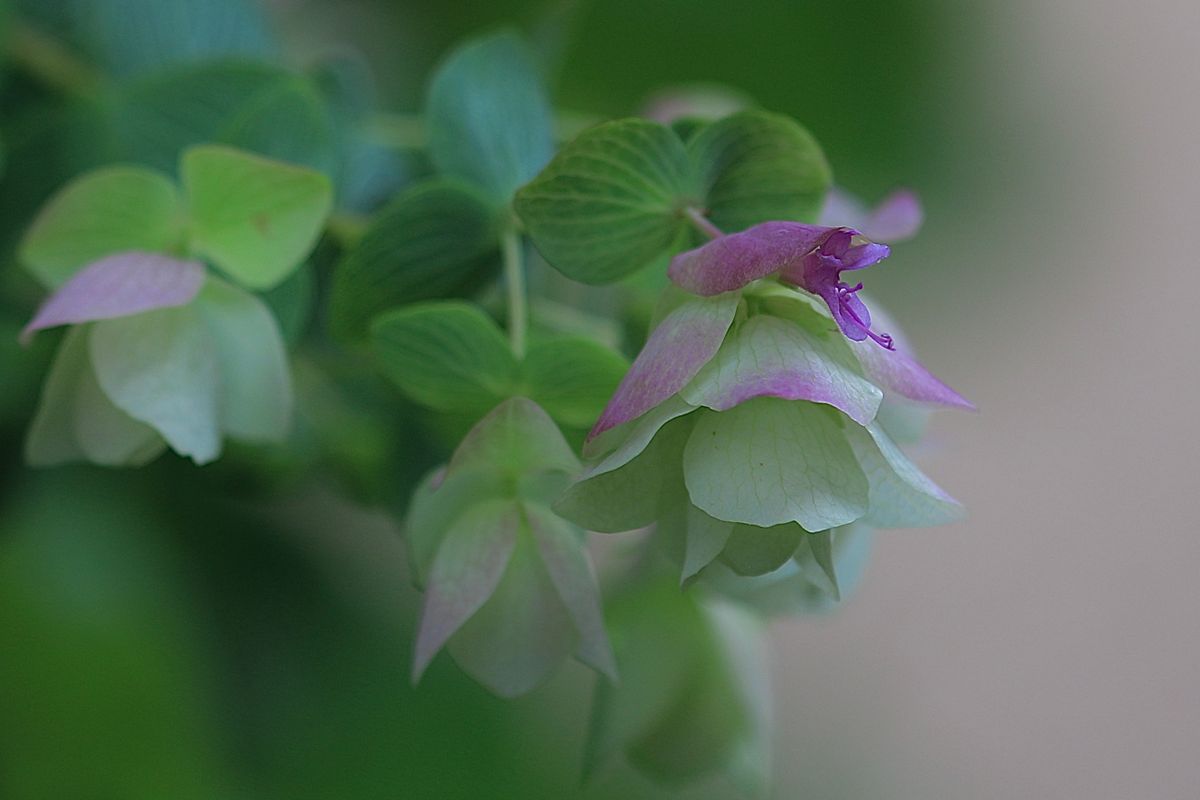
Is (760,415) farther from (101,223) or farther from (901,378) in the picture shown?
(101,223)

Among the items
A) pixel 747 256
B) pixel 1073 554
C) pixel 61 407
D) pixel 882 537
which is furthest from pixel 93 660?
pixel 1073 554

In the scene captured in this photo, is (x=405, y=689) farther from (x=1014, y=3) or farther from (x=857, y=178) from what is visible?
(x=1014, y=3)

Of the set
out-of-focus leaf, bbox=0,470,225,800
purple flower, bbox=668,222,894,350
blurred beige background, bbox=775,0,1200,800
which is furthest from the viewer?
blurred beige background, bbox=775,0,1200,800

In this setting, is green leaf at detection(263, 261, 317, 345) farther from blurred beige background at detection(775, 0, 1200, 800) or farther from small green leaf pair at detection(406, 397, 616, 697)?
blurred beige background at detection(775, 0, 1200, 800)

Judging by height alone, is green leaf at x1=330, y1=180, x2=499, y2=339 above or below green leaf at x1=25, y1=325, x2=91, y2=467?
above

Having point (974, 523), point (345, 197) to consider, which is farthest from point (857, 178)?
point (974, 523)

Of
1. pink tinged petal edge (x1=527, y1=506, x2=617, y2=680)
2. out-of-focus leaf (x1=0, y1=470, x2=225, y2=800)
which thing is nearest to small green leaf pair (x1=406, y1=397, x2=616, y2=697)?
pink tinged petal edge (x1=527, y1=506, x2=617, y2=680)

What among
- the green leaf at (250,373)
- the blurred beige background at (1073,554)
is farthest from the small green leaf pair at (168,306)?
the blurred beige background at (1073,554)

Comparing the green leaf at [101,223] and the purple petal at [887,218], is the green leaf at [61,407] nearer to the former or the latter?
the green leaf at [101,223]
